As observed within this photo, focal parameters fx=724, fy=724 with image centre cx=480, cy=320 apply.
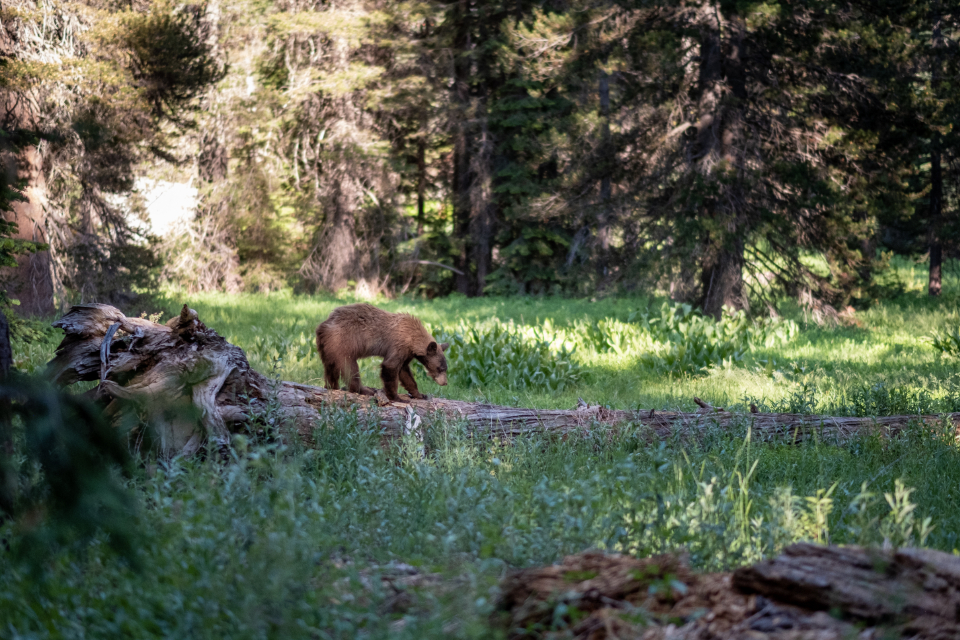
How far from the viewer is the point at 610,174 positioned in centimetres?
1650

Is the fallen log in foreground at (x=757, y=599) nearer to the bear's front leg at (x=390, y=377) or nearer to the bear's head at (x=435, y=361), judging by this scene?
the bear's front leg at (x=390, y=377)

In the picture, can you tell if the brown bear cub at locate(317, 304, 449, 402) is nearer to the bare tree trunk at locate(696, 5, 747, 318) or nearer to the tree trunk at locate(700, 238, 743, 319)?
the bare tree trunk at locate(696, 5, 747, 318)

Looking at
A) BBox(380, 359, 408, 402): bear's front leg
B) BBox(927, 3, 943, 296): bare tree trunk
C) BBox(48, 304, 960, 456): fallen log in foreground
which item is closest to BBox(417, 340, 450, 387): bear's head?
BBox(380, 359, 408, 402): bear's front leg

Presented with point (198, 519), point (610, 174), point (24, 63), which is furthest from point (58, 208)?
point (198, 519)

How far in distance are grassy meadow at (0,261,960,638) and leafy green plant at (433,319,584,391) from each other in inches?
15.3

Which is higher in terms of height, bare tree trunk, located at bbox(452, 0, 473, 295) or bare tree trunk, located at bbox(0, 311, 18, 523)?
bare tree trunk, located at bbox(452, 0, 473, 295)

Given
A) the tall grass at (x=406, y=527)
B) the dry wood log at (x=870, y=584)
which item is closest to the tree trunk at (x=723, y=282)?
the tall grass at (x=406, y=527)

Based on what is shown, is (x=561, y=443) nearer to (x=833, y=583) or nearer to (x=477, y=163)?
(x=833, y=583)

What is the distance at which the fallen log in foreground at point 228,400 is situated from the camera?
539 centimetres

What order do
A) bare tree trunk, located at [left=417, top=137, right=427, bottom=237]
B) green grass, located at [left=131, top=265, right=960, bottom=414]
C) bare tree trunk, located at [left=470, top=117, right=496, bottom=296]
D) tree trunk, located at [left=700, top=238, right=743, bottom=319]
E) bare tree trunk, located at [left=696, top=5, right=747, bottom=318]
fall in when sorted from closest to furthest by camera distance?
green grass, located at [left=131, top=265, right=960, bottom=414], bare tree trunk, located at [left=696, top=5, right=747, bottom=318], tree trunk, located at [left=700, top=238, right=743, bottom=319], bare tree trunk, located at [left=470, top=117, right=496, bottom=296], bare tree trunk, located at [left=417, top=137, right=427, bottom=237]

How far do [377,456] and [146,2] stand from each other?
14677 millimetres

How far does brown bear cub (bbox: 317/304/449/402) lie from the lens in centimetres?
743

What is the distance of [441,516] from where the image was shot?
13.9ft

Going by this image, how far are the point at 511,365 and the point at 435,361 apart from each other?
2.30 metres
